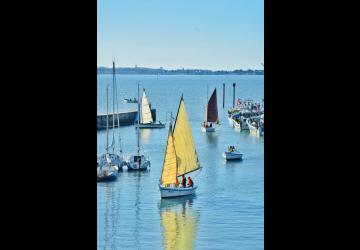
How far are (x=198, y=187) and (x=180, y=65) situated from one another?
64.1ft

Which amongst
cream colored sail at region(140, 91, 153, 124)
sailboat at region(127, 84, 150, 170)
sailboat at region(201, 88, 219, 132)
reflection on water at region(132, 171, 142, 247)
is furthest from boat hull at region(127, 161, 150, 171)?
cream colored sail at region(140, 91, 153, 124)

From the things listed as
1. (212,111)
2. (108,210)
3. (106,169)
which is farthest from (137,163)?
(212,111)

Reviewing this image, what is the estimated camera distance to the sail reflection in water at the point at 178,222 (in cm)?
1553

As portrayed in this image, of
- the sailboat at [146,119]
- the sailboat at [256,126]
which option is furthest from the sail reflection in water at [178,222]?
the sailboat at [146,119]

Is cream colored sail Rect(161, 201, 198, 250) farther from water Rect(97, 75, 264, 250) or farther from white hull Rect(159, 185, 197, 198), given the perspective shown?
white hull Rect(159, 185, 197, 198)

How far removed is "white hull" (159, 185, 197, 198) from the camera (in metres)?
18.2

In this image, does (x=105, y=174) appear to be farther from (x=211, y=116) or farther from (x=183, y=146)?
(x=211, y=116)

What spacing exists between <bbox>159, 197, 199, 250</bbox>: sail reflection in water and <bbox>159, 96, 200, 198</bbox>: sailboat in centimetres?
26

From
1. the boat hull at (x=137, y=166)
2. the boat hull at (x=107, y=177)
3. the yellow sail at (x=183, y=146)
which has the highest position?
the yellow sail at (x=183, y=146)

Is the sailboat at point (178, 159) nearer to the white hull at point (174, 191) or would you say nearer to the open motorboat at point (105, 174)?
the white hull at point (174, 191)

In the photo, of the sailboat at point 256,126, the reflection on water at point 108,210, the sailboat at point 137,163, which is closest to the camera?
the reflection on water at point 108,210

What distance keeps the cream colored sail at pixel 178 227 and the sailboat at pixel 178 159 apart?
0.78 meters
